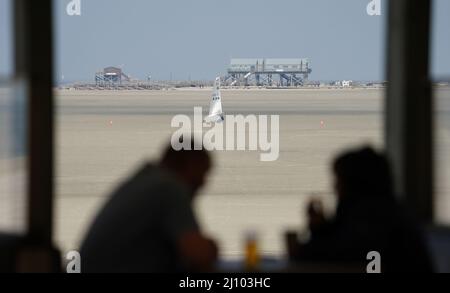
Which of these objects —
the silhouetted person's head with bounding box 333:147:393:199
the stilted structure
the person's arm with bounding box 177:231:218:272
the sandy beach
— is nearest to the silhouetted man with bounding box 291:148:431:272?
the silhouetted person's head with bounding box 333:147:393:199

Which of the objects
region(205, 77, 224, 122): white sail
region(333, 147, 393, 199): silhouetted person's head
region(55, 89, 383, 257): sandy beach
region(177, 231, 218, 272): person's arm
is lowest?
region(55, 89, 383, 257): sandy beach

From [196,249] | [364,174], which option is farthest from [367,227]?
[196,249]

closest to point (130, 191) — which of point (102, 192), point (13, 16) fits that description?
point (13, 16)

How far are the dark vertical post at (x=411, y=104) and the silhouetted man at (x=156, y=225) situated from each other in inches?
60.7

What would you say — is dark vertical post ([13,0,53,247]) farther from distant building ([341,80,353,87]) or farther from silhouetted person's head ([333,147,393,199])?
distant building ([341,80,353,87])

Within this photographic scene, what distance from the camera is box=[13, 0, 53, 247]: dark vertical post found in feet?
10.6

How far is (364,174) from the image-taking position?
7.42 feet

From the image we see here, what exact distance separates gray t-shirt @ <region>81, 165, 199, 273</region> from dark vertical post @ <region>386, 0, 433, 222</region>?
1.66 m

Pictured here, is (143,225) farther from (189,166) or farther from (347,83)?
(347,83)

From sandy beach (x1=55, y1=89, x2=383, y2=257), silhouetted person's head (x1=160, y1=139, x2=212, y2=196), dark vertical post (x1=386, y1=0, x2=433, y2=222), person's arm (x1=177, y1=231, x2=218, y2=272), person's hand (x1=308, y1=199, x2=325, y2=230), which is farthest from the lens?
sandy beach (x1=55, y1=89, x2=383, y2=257)

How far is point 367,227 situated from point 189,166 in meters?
0.54

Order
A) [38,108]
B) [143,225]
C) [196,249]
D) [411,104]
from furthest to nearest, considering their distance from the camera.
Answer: [411,104] → [38,108] → [143,225] → [196,249]

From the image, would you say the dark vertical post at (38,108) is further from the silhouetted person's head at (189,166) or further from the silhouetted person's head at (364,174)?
the silhouetted person's head at (364,174)
